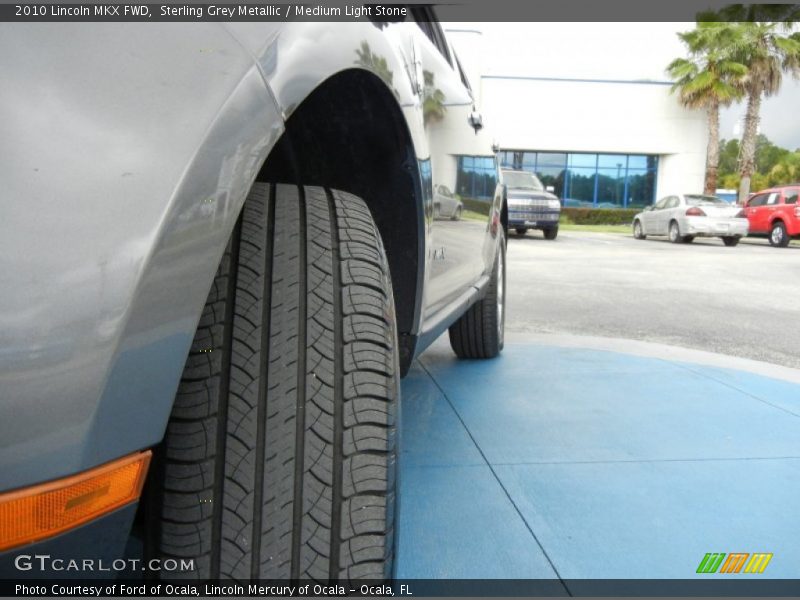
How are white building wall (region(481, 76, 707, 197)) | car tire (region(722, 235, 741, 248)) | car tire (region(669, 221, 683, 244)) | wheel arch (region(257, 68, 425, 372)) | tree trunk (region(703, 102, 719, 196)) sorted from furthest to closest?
white building wall (region(481, 76, 707, 197)) < tree trunk (region(703, 102, 719, 196)) < car tire (region(669, 221, 683, 244)) < car tire (region(722, 235, 741, 248)) < wheel arch (region(257, 68, 425, 372))

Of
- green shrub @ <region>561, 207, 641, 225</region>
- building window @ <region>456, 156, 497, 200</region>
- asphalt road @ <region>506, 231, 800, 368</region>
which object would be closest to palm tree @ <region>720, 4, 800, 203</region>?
green shrub @ <region>561, 207, 641, 225</region>

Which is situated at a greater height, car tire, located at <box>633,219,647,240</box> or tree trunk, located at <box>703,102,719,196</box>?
tree trunk, located at <box>703,102,719,196</box>

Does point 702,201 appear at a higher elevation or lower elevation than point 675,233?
higher

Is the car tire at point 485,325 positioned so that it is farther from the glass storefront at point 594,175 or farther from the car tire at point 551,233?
the glass storefront at point 594,175

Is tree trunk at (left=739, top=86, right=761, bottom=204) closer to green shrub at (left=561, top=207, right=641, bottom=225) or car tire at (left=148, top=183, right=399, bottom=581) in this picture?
green shrub at (left=561, top=207, right=641, bottom=225)

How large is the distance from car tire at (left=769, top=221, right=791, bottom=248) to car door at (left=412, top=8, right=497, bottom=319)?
1701 cm

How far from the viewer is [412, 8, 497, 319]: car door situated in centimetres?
194

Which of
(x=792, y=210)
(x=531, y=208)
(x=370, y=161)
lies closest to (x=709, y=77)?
(x=792, y=210)

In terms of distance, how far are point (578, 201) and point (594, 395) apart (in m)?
28.9

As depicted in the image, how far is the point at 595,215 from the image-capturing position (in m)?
28.7

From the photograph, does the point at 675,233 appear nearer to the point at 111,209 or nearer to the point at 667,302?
the point at 667,302

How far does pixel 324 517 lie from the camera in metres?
1.05

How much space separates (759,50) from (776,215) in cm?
979

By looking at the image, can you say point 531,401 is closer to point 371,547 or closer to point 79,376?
point 371,547
